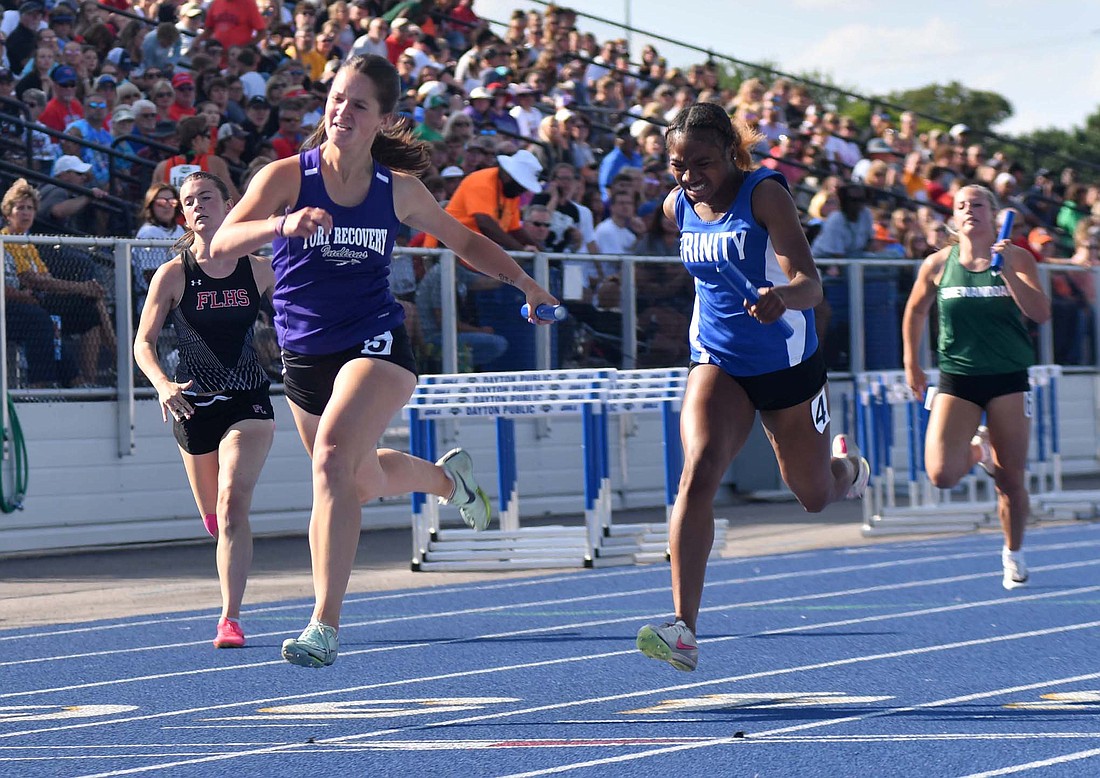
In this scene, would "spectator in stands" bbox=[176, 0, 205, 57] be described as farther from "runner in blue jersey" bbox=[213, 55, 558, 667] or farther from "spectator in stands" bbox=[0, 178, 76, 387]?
"runner in blue jersey" bbox=[213, 55, 558, 667]

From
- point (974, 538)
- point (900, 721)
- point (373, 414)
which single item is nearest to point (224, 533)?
point (373, 414)

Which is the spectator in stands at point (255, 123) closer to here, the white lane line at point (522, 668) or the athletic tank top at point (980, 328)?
the athletic tank top at point (980, 328)

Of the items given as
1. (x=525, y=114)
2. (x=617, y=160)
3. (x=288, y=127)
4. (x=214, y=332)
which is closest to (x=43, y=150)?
(x=288, y=127)

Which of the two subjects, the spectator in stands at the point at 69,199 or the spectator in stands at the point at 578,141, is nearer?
the spectator in stands at the point at 69,199

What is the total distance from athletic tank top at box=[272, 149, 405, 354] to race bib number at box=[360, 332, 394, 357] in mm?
18

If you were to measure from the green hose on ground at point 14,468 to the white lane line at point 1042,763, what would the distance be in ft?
28.0

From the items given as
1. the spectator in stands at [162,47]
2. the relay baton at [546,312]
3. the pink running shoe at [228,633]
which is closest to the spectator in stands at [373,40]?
the spectator in stands at [162,47]

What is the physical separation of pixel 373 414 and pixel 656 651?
4.26ft

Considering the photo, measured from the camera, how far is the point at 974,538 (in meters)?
13.5

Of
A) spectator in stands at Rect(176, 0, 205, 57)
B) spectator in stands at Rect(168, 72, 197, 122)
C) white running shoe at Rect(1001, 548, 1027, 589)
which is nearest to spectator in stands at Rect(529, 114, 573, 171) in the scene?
spectator in stands at Rect(168, 72, 197, 122)

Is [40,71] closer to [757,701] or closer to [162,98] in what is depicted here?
[162,98]

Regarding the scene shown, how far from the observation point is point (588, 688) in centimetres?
680

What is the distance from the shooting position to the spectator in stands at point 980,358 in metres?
9.35

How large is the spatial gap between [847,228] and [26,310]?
27.9 ft
